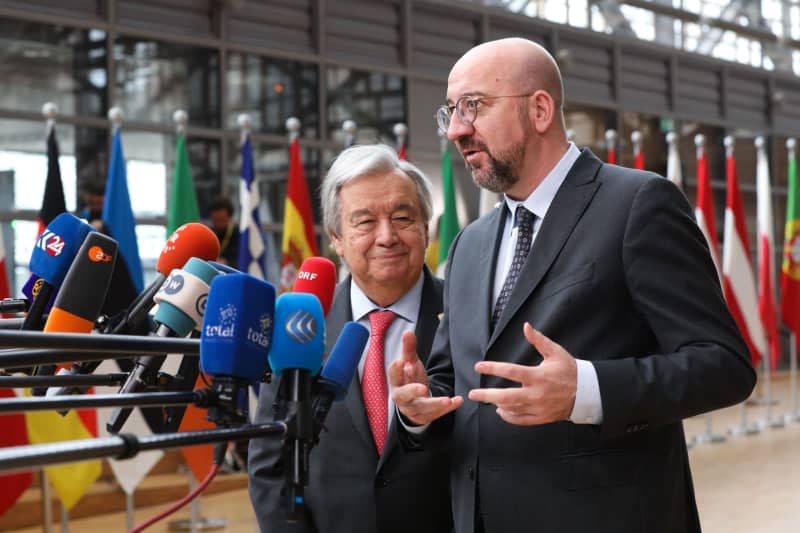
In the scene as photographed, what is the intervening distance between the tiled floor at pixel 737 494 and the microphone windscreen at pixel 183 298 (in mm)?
5396

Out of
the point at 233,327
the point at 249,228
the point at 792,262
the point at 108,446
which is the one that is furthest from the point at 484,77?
the point at 792,262

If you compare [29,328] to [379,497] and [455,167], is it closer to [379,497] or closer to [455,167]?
[379,497]

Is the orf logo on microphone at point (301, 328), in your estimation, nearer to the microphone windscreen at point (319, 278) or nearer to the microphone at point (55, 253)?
the microphone at point (55, 253)

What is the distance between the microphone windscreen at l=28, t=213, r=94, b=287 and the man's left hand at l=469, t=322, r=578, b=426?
605 mm

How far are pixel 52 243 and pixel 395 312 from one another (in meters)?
1.13

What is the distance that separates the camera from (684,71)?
1433cm

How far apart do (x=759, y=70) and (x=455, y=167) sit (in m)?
5.91

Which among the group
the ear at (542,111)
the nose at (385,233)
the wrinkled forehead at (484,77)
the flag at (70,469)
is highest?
the wrinkled forehead at (484,77)

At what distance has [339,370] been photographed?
150 centimetres

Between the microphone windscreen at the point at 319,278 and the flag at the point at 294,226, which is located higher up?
the flag at the point at 294,226

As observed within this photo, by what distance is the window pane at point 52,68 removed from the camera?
26.5 feet

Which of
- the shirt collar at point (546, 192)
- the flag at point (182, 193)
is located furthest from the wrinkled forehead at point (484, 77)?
the flag at point (182, 193)

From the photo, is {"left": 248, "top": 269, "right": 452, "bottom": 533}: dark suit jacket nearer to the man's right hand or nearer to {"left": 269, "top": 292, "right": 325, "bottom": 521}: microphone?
the man's right hand

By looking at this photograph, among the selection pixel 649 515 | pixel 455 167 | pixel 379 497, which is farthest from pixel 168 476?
pixel 649 515
